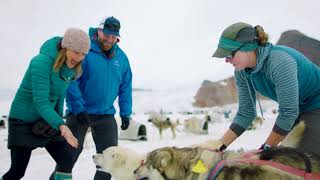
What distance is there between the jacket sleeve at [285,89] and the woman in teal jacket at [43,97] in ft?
4.98

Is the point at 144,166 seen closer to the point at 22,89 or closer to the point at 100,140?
the point at 22,89

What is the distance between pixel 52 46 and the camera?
11.4 ft

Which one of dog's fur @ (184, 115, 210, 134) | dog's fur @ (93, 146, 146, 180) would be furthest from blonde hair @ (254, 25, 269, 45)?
dog's fur @ (184, 115, 210, 134)

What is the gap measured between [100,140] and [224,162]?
2284mm

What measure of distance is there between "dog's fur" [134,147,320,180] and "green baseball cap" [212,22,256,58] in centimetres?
67

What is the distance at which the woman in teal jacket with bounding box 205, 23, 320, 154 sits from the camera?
8.91 ft

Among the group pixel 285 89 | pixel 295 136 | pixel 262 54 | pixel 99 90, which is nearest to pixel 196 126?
pixel 99 90

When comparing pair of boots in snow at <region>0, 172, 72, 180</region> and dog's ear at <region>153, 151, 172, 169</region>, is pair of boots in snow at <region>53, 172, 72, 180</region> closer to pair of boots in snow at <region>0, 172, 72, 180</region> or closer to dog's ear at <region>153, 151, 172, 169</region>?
pair of boots in snow at <region>0, 172, 72, 180</region>

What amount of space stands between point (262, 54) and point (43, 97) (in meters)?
1.72

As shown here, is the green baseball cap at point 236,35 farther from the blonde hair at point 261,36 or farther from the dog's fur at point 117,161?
the dog's fur at point 117,161

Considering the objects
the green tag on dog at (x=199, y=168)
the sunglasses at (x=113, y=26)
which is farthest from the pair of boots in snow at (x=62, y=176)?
the green tag on dog at (x=199, y=168)

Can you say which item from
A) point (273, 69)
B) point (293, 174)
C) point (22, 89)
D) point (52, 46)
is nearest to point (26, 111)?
point (22, 89)

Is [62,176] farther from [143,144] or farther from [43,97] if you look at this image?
[143,144]

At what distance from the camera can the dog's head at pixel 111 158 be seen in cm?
441
